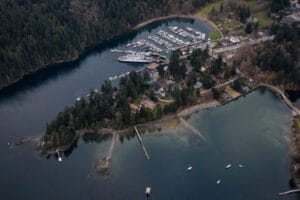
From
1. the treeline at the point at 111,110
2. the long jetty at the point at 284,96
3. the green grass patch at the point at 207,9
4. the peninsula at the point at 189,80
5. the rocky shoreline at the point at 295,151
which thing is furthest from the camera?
the green grass patch at the point at 207,9

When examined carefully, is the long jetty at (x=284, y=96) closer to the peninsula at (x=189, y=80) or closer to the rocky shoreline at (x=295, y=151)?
the peninsula at (x=189, y=80)

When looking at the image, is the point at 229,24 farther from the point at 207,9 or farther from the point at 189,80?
the point at 189,80

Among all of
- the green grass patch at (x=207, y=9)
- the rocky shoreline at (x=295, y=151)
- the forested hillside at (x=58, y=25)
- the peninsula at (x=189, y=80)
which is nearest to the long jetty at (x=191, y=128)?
the peninsula at (x=189, y=80)

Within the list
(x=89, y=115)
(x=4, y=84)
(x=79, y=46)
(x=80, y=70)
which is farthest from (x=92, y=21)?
(x=89, y=115)

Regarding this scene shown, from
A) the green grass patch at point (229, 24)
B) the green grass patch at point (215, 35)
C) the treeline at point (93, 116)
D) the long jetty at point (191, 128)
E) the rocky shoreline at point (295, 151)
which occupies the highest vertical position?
the green grass patch at point (229, 24)

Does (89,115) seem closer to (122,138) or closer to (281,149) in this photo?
(122,138)

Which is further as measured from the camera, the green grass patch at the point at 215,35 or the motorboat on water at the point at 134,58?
Answer: the green grass patch at the point at 215,35
